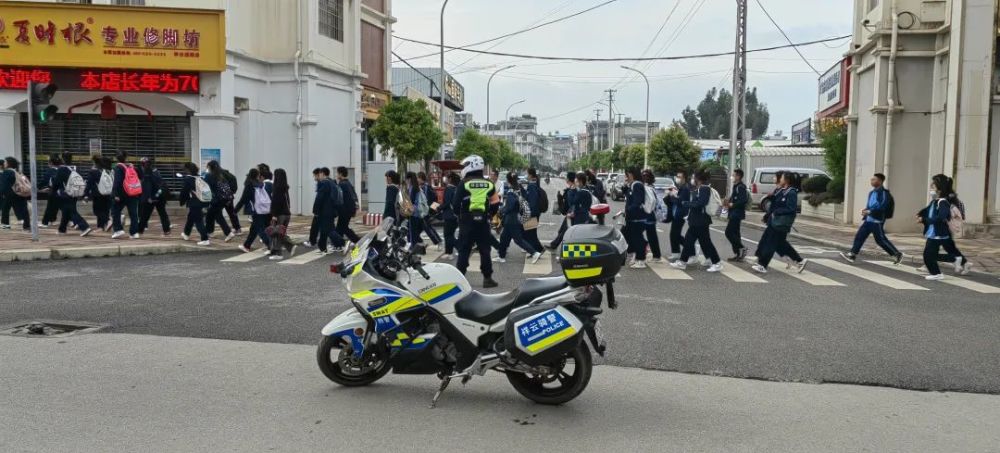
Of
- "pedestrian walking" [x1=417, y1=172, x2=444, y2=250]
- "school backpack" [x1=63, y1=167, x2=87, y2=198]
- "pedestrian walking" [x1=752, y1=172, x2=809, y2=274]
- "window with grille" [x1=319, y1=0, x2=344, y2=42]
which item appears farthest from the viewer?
"window with grille" [x1=319, y1=0, x2=344, y2=42]

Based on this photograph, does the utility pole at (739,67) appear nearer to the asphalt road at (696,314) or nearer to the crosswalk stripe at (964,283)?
the crosswalk stripe at (964,283)

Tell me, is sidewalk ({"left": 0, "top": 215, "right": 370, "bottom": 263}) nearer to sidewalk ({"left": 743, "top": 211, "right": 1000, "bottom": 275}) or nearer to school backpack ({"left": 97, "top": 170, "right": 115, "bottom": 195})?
school backpack ({"left": 97, "top": 170, "right": 115, "bottom": 195})

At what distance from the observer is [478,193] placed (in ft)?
34.9

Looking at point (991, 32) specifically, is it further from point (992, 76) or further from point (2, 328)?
point (2, 328)

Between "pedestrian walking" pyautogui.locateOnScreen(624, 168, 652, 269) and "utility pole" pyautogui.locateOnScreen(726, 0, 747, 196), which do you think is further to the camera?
"utility pole" pyautogui.locateOnScreen(726, 0, 747, 196)

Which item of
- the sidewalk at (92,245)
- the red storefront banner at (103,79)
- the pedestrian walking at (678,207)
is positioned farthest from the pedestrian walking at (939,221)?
the red storefront banner at (103,79)

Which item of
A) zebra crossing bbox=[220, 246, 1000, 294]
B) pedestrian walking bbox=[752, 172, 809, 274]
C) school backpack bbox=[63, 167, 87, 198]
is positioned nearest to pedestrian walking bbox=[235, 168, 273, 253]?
zebra crossing bbox=[220, 246, 1000, 294]

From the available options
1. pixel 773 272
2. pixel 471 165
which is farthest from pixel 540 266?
pixel 773 272

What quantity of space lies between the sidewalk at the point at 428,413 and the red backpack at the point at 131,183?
31.8ft

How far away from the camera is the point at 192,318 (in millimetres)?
8312

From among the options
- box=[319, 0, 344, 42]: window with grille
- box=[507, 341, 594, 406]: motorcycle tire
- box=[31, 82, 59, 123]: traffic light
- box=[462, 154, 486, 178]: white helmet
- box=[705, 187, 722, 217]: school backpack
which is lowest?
box=[507, 341, 594, 406]: motorcycle tire

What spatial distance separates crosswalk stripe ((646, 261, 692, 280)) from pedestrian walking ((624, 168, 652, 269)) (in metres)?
0.24

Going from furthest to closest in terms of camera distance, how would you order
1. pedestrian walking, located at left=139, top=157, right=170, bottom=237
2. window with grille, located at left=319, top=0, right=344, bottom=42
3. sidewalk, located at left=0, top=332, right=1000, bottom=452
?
window with grille, located at left=319, top=0, right=344, bottom=42, pedestrian walking, located at left=139, top=157, right=170, bottom=237, sidewalk, located at left=0, top=332, right=1000, bottom=452

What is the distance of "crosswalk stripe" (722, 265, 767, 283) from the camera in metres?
11.9
